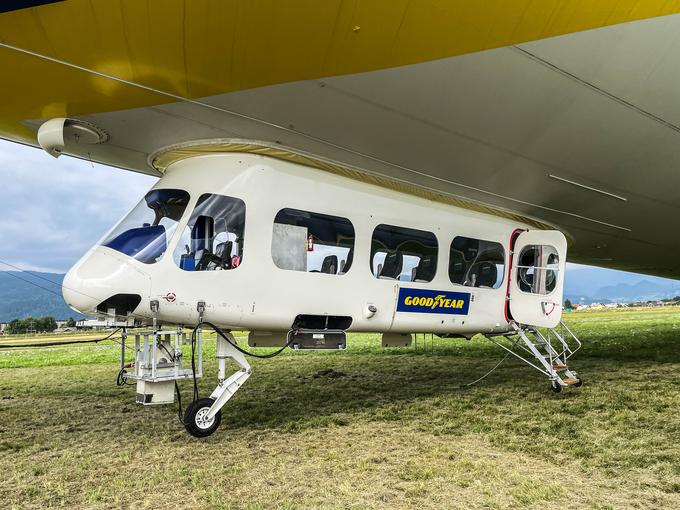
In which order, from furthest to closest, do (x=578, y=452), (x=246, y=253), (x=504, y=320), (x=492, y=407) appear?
1. (x=504, y=320)
2. (x=492, y=407)
3. (x=246, y=253)
4. (x=578, y=452)

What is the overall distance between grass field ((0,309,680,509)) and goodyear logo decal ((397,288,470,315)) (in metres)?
1.41

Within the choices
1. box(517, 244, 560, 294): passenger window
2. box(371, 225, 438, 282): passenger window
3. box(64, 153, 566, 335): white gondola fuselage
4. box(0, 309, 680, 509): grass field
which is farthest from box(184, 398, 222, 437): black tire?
box(517, 244, 560, 294): passenger window

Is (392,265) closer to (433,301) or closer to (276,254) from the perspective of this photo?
(433,301)

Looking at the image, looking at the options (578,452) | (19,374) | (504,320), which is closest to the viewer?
(578,452)

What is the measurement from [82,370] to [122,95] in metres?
9.48

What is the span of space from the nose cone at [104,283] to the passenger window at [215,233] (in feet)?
1.84

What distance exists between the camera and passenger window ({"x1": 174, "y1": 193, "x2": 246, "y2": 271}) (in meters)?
5.18

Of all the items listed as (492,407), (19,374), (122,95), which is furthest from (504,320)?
(19,374)

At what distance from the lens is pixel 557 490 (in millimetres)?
3801

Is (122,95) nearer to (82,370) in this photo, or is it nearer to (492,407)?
(492,407)

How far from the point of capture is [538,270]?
7773 mm

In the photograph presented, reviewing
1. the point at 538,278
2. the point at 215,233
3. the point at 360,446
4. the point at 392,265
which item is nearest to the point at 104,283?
the point at 215,233

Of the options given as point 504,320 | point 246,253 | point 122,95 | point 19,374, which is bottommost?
point 19,374

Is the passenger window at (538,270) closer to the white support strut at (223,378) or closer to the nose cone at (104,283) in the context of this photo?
the white support strut at (223,378)
